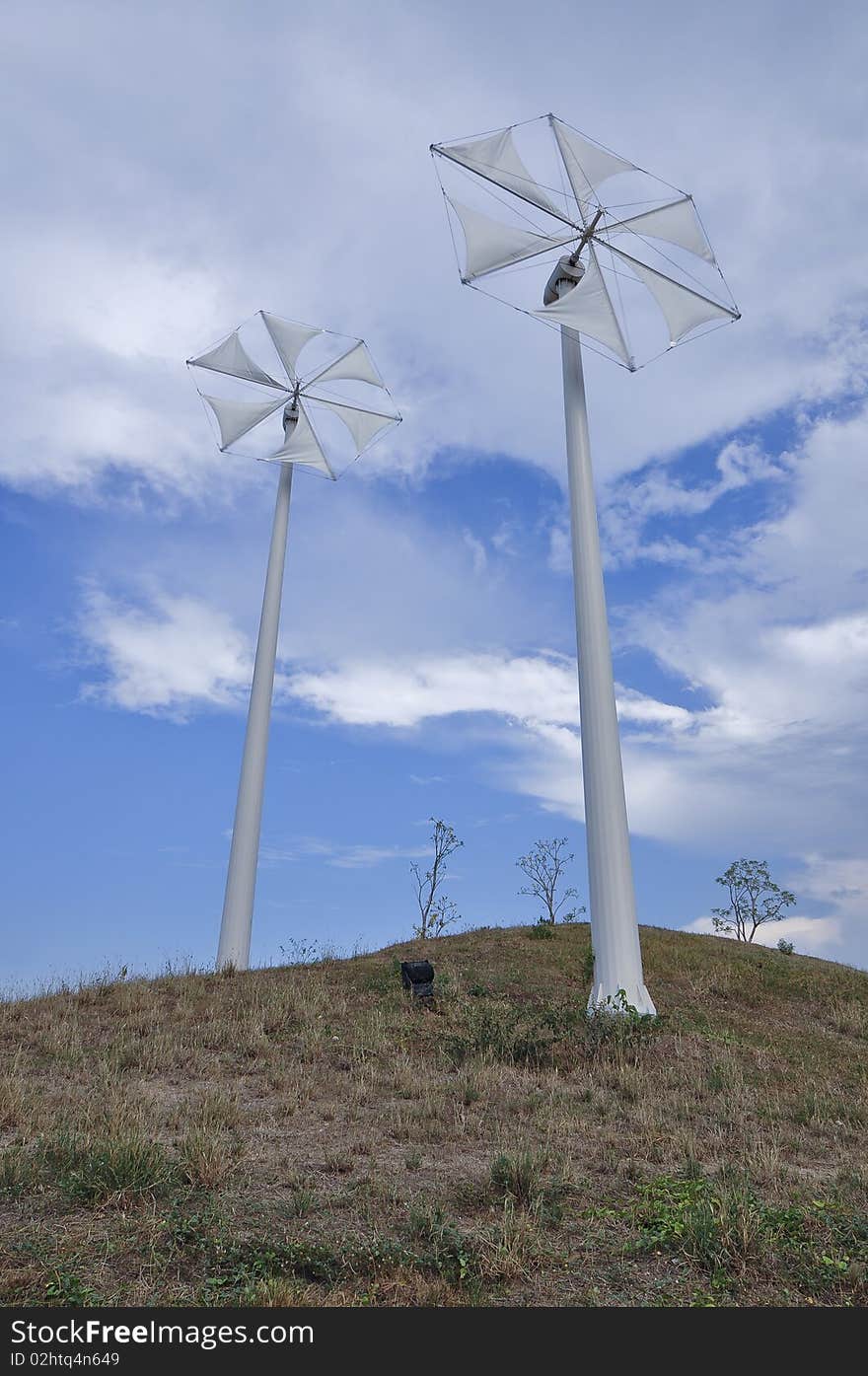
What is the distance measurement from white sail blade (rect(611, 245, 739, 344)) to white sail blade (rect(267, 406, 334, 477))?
8.55m

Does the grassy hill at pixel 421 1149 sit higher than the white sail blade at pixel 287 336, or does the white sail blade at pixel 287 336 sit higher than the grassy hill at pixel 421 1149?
the white sail blade at pixel 287 336

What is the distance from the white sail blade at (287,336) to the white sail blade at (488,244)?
26.7ft

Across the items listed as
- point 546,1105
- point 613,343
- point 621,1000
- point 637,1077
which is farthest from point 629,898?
point 613,343

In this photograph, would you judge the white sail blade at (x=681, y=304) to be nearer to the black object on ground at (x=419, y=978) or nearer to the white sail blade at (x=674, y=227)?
the white sail blade at (x=674, y=227)

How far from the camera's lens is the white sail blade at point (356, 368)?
876 inches

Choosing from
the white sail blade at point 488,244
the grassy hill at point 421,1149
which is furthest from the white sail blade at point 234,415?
the grassy hill at point 421,1149

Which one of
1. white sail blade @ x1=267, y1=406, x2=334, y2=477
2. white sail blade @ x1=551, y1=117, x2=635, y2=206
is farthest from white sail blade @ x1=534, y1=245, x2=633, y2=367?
white sail blade @ x1=267, y1=406, x2=334, y2=477

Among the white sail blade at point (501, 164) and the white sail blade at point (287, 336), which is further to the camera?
the white sail blade at point (287, 336)

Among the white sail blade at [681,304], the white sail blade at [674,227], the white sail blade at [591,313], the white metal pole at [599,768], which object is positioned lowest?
the white metal pole at [599,768]

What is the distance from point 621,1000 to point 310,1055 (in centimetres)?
425

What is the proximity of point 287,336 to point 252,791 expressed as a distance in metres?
11.1

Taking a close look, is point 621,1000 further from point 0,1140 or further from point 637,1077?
point 0,1140

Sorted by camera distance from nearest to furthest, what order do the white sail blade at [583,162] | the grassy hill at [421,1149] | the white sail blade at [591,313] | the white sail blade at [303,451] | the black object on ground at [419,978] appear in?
the grassy hill at [421,1149] < the black object on ground at [419,978] < the white sail blade at [591,313] < the white sail blade at [583,162] < the white sail blade at [303,451]

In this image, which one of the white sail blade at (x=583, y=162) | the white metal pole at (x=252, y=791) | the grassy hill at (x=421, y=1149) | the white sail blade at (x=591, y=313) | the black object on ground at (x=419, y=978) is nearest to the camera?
the grassy hill at (x=421, y=1149)
